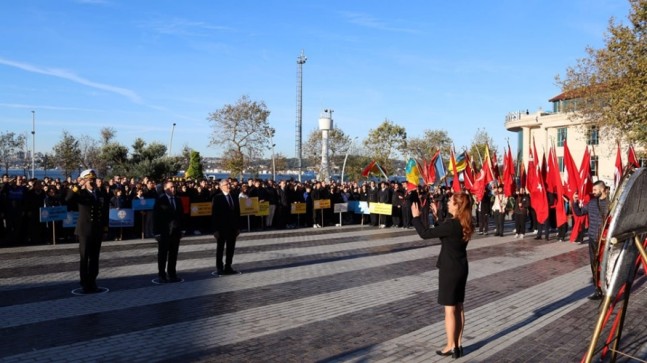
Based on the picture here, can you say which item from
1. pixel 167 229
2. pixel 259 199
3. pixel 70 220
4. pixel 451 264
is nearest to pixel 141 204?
pixel 70 220

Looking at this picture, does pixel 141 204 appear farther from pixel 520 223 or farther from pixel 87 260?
pixel 520 223

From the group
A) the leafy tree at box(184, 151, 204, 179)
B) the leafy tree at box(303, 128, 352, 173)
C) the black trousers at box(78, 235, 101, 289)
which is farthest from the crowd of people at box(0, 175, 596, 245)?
the leafy tree at box(303, 128, 352, 173)

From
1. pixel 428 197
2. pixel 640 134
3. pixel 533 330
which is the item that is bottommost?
pixel 533 330

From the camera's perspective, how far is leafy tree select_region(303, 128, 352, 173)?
A: 58.8 metres

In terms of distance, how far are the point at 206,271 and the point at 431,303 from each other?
5105 millimetres

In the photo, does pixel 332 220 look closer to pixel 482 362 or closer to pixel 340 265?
pixel 340 265

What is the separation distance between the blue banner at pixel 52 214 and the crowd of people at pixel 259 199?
290 millimetres

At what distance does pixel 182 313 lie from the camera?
323 inches

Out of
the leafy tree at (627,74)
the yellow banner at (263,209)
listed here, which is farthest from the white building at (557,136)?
the yellow banner at (263,209)

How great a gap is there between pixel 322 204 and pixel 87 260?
46.8ft

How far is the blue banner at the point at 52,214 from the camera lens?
15.6m

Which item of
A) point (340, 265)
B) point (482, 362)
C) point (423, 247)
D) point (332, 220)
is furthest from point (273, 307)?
point (332, 220)

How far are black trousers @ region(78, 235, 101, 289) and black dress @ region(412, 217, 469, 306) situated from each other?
20.5ft

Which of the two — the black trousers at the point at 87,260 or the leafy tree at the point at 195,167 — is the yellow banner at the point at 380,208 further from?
the leafy tree at the point at 195,167
